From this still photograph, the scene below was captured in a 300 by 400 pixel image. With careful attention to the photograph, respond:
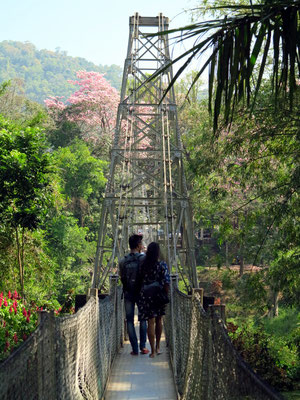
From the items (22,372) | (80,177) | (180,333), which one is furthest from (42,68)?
(22,372)

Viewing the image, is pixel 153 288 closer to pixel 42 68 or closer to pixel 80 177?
pixel 80 177

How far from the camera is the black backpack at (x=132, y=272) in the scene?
6.26 metres

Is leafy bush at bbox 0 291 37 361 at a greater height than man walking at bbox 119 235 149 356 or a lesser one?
lesser

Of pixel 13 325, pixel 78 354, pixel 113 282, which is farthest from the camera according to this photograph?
pixel 113 282

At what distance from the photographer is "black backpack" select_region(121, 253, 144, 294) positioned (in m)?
6.26

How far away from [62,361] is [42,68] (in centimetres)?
Result: 15530

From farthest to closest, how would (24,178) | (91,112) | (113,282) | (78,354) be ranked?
(91,112)
(24,178)
(113,282)
(78,354)

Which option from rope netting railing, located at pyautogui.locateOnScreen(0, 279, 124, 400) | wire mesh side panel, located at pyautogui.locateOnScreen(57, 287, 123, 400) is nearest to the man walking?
wire mesh side panel, located at pyautogui.locateOnScreen(57, 287, 123, 400)

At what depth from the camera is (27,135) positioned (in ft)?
31.6

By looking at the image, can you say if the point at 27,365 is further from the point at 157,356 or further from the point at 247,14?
the point at 157,356

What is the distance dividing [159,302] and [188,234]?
23.7ft

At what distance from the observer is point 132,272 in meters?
6.29

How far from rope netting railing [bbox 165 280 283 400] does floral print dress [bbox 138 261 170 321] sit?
0.20 metres

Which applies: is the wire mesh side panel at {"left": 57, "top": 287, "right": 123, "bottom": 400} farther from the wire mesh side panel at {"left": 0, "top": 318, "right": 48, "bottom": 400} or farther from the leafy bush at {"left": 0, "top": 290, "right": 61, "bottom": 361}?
the leafy bush at {"left": 0, "top": 290, "right": 61, "bottom": 361}
